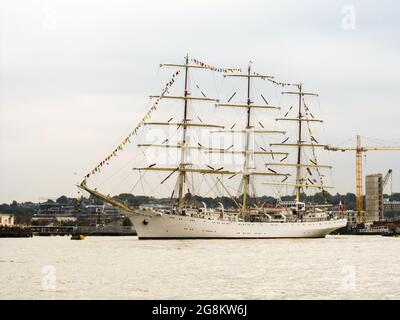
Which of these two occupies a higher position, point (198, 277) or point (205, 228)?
point (205, 228)

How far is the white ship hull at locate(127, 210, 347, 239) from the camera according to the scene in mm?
110000

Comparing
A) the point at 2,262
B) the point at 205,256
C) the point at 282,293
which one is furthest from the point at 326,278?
the point at 2,262

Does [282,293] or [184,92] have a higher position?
[184,92]

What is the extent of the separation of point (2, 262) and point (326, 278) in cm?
Answer: 2911

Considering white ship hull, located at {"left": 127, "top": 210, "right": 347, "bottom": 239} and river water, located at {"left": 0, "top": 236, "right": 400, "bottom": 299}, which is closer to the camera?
river water, located at {"left": 0, "top": 236, "right": 400, "bottom": 299}

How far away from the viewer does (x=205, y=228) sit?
115188mm

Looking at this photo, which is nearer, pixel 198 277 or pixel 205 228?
pixel 198 277

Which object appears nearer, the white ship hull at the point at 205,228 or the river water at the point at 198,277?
the river water at the point at 198,277

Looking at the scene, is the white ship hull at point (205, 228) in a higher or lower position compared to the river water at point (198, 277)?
higher

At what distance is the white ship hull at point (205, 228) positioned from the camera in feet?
361

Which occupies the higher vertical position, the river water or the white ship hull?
the white ship hull

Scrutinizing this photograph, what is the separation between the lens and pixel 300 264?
6234 cm
